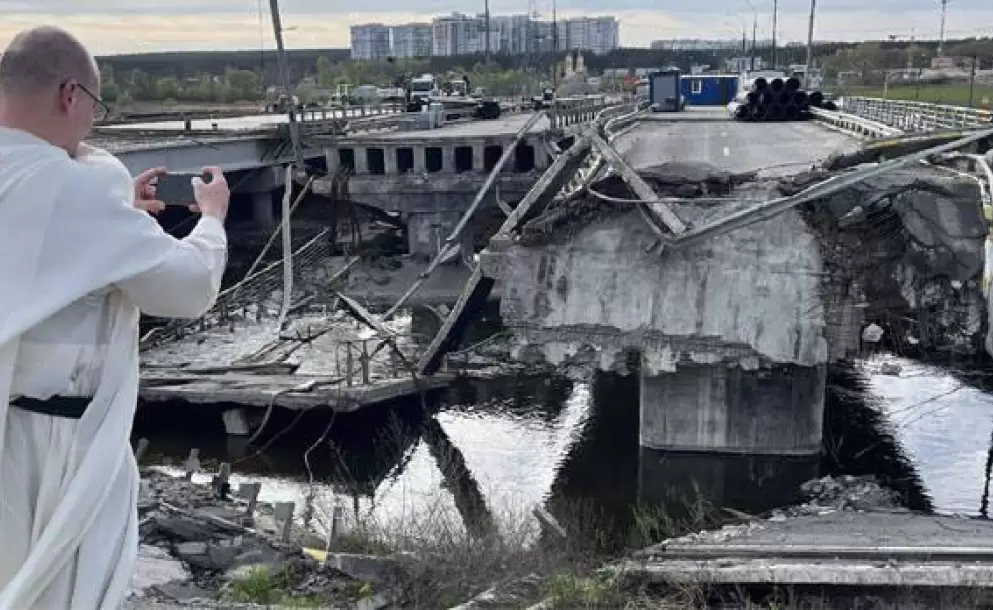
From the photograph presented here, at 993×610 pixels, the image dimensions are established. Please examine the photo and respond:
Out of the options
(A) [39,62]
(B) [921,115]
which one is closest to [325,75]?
(B) [921,115]

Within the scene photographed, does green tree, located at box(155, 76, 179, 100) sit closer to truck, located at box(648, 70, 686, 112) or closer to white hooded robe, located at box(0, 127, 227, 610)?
truck, located at box(648, 70, 686, 112)

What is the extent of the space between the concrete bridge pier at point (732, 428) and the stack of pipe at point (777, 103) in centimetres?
2401

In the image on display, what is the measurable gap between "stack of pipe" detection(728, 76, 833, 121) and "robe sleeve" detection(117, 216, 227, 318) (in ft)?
132

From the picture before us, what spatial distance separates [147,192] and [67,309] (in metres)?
0.73

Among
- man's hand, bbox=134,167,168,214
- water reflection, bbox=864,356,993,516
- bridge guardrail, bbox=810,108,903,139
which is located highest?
man's hand, bbox=134,167,168,214

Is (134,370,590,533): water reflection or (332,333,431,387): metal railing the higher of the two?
(332,333,431,387): metal railing

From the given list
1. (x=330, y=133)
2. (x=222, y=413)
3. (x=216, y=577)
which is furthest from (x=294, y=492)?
(x=330, y=133)

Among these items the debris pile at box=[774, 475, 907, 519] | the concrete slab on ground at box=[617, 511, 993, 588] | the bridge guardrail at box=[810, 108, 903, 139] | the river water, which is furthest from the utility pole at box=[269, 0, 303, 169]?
the concrete slab on ground at box=[617, 511, 993, 588]

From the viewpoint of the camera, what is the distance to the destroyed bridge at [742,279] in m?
16.9

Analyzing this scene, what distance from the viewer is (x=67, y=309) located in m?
3.01

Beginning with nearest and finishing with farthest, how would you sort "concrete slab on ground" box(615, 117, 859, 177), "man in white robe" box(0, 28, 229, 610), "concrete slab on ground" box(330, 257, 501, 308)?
"man in white robe" box(0, 28, 229, 610)
"concrete slab on ground" box(615, 117, 859, 177)
"concrete slab on ground" box(330, 257, 501, 308)

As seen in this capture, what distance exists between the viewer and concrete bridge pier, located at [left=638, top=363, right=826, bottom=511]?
19.1m

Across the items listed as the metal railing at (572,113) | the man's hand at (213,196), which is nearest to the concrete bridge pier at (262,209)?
the metal railing at (572,113)

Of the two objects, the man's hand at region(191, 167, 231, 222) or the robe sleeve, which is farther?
the man's hand at region(191, 167, 231, 222)
